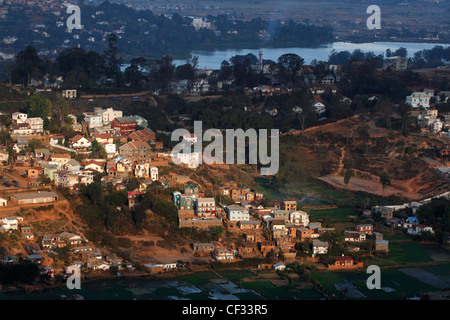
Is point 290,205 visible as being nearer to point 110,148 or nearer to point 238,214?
point 238,214

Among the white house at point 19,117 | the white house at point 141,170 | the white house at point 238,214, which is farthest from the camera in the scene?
the white house at point 19,117

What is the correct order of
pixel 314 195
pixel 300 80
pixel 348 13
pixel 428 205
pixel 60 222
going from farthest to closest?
1. pixel 348 13
2. pixel 300 80
3. pixel 314 195
4. pixel 428 205
5. pixel 60 222

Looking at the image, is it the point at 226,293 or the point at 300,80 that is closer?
the point at 226,293

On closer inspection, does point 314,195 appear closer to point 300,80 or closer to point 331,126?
point 331,126

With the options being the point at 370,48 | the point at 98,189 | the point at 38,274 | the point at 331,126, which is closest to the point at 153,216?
the point at 98,189

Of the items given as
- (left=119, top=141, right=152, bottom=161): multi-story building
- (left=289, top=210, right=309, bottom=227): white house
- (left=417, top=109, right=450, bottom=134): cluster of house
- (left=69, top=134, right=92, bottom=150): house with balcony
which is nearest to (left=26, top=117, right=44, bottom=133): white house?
(left=69, top=134, right=92, bottom=150): house with balcony

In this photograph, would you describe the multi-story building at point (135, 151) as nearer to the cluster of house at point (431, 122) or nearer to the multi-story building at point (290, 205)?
the multi-story building at point (290, 205)

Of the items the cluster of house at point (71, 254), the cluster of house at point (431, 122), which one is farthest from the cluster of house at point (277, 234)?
the cluster of house at point (431, 122)

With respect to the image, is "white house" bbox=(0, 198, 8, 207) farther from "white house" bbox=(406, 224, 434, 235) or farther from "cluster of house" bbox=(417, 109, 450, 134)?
"cluster of house" bbox=(417, 109, 450, 134)
